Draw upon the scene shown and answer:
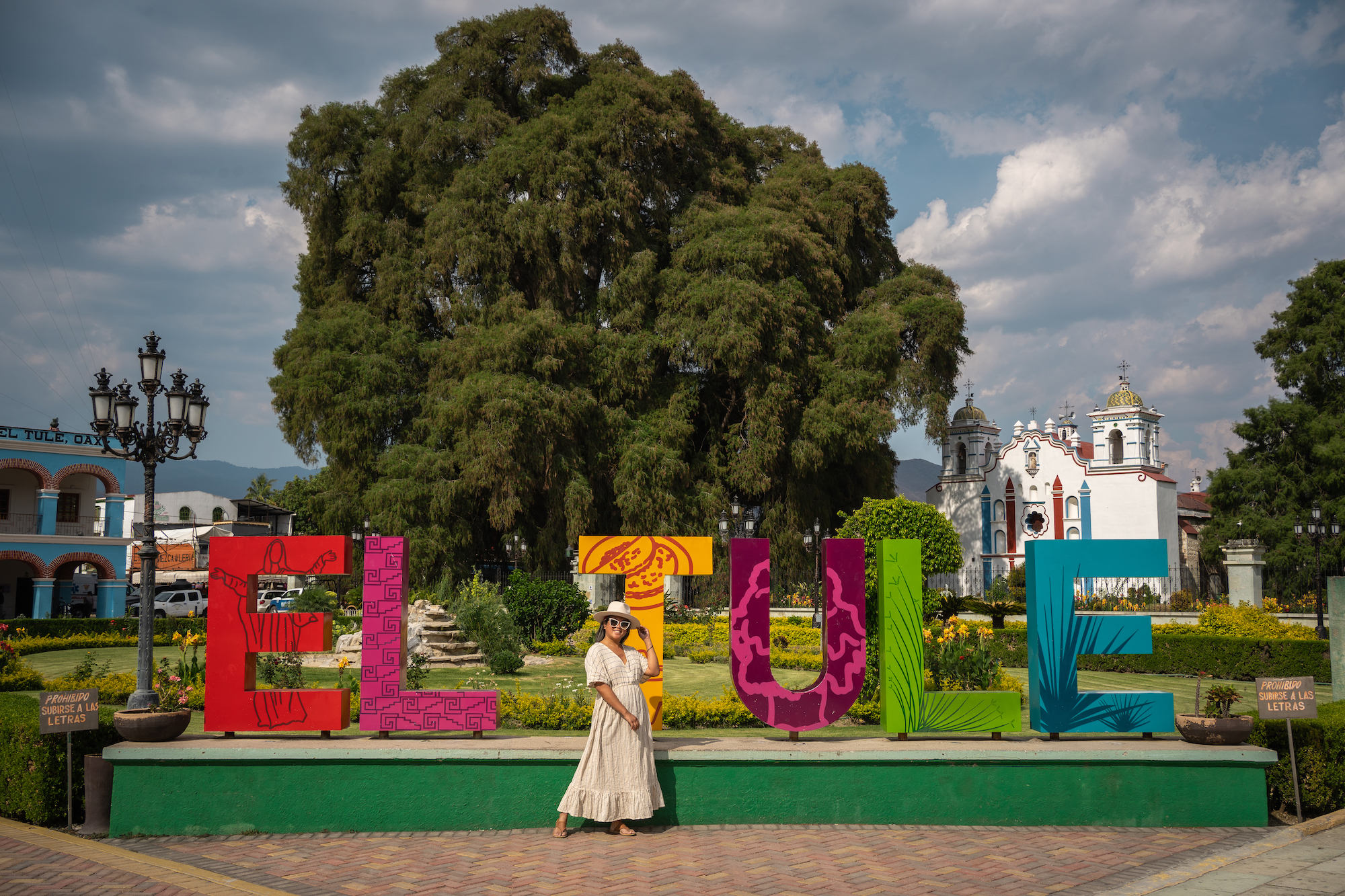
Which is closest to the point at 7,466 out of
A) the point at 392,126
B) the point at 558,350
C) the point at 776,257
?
the point at 392,126

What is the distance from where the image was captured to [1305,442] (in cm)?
3134

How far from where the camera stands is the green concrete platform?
638cm

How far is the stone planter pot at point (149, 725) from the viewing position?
6.61 metres

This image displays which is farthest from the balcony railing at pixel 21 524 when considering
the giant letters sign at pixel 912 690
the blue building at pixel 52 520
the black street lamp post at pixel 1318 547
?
the black street lamp post at pixel 1318 547

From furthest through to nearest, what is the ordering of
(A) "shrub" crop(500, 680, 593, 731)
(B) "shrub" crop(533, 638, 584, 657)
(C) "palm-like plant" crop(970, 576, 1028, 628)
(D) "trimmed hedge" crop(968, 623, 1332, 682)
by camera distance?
(C) "palm-like plant" crop(970, 576, 1028, 628), (B) "shrub" crop(533, 638, 584, 657), (D) "trimmed hedge" crop(968, 623, 1332, 682), (A) "shrub" crop(500, 680, 593, 731)

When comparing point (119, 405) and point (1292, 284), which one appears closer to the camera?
point (119, 405)

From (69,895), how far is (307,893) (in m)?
1.30

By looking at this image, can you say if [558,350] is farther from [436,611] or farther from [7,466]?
[7,466]

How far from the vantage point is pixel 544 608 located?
17.8m

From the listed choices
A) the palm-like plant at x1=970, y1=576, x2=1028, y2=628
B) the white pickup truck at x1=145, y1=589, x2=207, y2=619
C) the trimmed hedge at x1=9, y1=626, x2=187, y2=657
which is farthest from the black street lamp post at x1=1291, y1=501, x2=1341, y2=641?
the white pickup truck at x1=145, y1=589, x2=207, y2=619

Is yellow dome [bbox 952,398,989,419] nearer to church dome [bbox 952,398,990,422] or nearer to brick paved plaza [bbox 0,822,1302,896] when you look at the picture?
church dome [bbox 952,398,990,422]

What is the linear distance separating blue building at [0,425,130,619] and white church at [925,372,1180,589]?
3212cm

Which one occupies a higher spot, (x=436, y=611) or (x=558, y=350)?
(x=558, y=350)

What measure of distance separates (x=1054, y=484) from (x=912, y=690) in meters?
34.7
